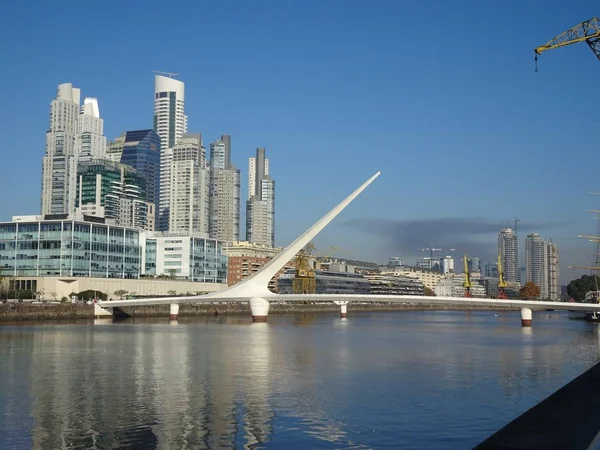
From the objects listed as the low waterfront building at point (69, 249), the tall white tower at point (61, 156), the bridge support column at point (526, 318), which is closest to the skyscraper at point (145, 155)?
the tall white tower at point (61, 156)

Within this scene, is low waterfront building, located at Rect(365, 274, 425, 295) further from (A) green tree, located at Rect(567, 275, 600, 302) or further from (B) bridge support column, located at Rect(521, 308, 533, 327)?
(B) bridge support column, located at Rect(521, 308, 533, 327)

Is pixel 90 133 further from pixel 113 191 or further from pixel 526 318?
pixel 526 318

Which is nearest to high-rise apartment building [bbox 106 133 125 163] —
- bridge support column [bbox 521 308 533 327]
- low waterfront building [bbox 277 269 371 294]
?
low waterfront building [bbox 277 269 371 294]

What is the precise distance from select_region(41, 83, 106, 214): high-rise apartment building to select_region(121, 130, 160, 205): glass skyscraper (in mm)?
6476

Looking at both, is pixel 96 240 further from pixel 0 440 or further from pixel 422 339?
pixel 0 440

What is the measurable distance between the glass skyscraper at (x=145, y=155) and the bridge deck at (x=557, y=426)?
543ft

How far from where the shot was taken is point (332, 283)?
420ft

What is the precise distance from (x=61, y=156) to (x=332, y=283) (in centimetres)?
6910

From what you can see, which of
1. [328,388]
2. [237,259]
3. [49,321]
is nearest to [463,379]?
[328,388]

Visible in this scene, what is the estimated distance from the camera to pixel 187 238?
87.0 metres

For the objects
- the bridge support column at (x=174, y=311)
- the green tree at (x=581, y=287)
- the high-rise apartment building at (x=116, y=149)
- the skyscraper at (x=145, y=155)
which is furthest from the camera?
the high-rise apartment building at (x=116, y=149)

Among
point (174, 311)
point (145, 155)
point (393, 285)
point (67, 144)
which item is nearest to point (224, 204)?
point (145, 155)

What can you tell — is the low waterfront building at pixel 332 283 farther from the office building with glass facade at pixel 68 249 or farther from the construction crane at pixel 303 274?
the office building with glass facade at pixel 68 249

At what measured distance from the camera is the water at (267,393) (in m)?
10.9
